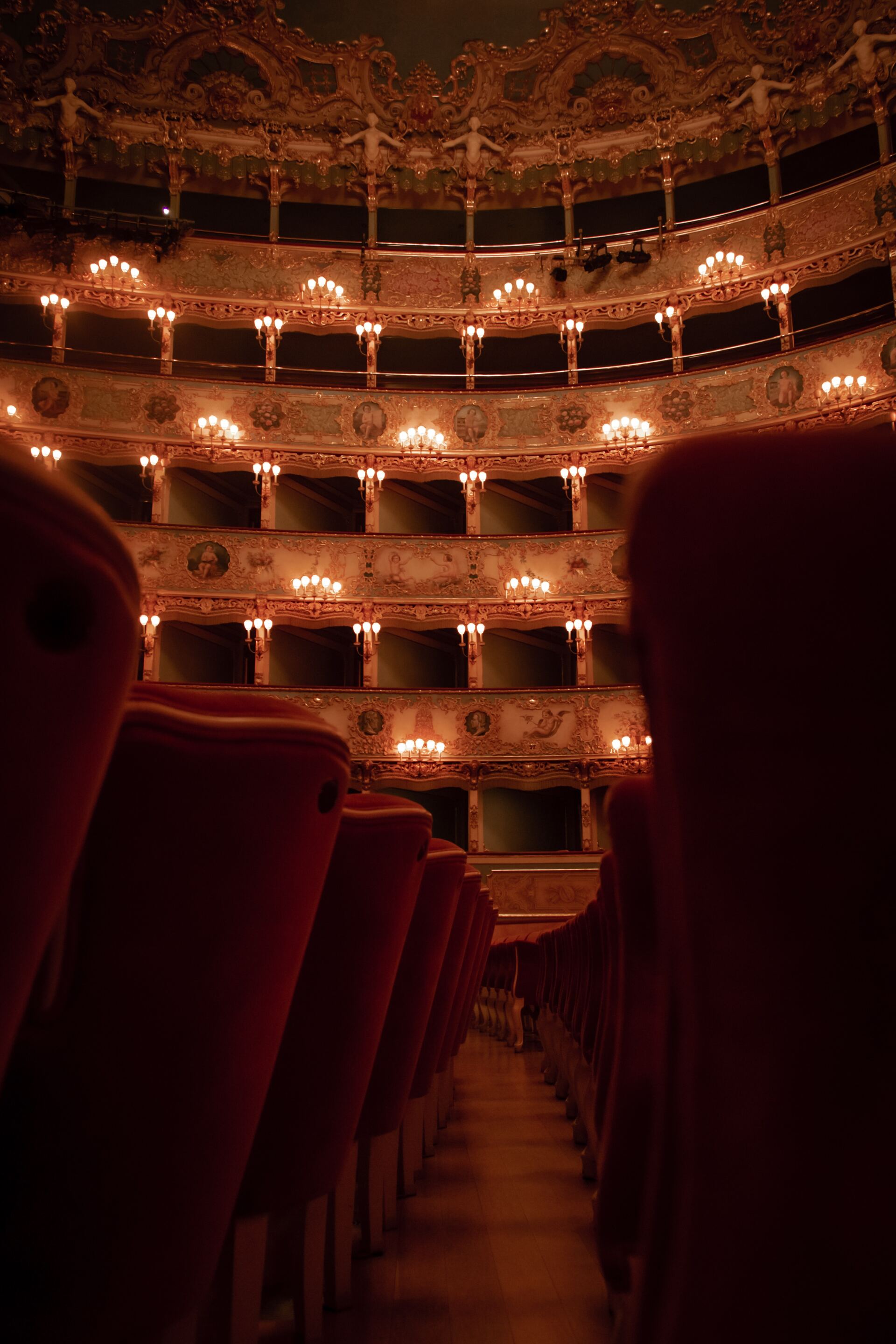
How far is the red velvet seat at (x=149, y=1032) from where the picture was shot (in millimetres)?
997

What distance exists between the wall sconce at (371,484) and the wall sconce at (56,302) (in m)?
5.04

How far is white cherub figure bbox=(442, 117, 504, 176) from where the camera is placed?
731 inches

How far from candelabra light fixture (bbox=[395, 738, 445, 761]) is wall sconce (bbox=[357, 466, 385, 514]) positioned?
377 cm

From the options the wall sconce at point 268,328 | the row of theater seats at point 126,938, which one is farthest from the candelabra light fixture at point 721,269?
the row of theater seats at point 126,938

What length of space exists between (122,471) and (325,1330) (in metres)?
17.4

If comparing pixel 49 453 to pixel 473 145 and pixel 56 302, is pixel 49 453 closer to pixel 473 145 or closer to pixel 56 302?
pixel 56 302

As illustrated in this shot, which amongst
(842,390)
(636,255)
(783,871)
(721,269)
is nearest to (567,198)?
(636,255)

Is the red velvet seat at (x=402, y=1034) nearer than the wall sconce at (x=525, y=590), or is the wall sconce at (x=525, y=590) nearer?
the red velvet seat at (x=402, y=1034)

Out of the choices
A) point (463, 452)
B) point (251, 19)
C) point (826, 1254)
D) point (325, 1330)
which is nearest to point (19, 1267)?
point (826, 1254)

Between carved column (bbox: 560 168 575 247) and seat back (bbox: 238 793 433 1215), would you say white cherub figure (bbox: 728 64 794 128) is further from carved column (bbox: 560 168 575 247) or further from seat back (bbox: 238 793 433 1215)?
seat back (bbox: 238 793 433 1215)

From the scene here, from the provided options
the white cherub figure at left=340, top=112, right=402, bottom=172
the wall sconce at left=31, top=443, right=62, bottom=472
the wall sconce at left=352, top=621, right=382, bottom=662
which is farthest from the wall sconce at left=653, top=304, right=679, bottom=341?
the wall sconce at left=31, top=443, right=62, bottom=472

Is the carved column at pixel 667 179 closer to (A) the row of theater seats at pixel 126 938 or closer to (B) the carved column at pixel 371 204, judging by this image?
(B) the carved column at pixel 371 204

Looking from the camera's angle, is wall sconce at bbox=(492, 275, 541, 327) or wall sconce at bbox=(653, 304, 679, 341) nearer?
wall sconce at bbox=(653, 304, 679, 341)

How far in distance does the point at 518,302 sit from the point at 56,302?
7137 mm
